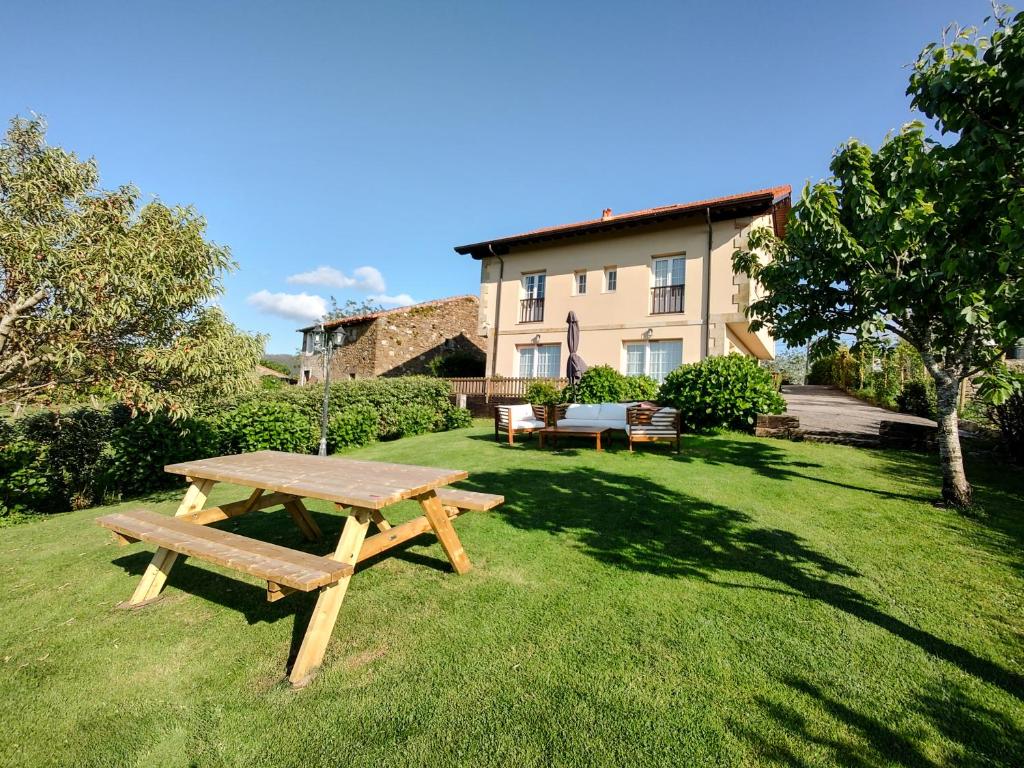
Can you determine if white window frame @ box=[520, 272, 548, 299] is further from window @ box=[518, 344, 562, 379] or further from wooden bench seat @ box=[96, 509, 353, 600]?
wooden bench seat @ box=[96, 509, 353, 600]

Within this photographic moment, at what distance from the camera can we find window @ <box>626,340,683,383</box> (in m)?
15.2

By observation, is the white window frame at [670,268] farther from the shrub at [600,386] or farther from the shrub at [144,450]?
the shrub at [144,450]

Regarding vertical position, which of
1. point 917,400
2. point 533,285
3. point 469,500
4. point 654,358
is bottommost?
point 469,500

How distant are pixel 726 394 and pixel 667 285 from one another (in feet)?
22.4

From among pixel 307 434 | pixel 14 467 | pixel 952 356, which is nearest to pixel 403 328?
pixel 307 434

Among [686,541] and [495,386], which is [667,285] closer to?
[495,386]

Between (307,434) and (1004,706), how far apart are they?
377 inches

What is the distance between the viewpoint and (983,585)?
10.6ft

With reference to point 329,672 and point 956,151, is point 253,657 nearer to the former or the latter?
point 329,672

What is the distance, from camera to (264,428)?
8.45 metres

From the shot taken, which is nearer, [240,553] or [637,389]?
[240,553]

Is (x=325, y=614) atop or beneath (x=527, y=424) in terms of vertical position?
beneath

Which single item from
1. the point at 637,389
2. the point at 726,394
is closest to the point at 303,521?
the point at 726,394

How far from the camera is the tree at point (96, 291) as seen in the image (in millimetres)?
4250
